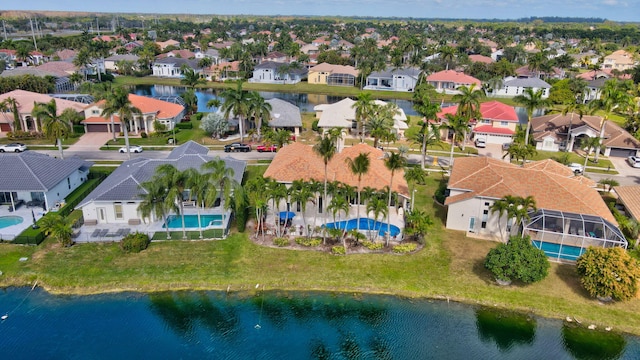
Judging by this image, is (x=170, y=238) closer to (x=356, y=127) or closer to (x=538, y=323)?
(x=538, y=323)

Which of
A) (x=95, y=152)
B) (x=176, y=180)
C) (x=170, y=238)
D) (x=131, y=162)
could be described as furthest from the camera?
(x=95, y=152)

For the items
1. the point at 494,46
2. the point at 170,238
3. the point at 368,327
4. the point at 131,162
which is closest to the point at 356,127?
the point at 131,162

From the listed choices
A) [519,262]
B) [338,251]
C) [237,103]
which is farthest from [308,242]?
[237,103]

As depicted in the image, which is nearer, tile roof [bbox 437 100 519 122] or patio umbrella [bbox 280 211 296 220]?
patio umbrella [bbox 280 211 296 220]

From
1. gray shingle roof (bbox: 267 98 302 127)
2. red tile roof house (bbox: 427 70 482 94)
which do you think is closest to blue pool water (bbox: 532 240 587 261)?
gray shingle roof (bbox: 267 98 302 127)

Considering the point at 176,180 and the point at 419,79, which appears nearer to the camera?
the point at 176,180

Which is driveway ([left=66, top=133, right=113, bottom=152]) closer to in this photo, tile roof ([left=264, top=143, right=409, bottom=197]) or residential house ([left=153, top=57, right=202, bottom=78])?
tile roof ([left=264, top=143, right=409, bottom=197])
